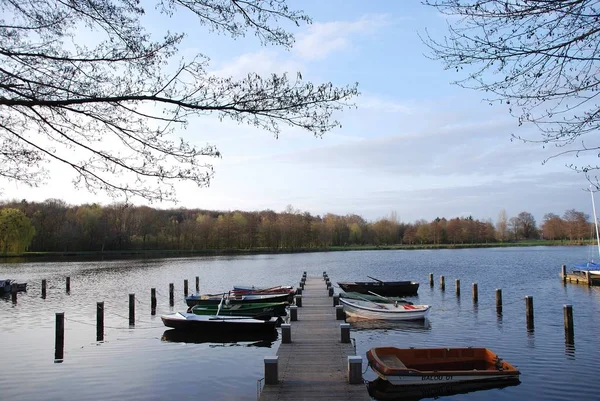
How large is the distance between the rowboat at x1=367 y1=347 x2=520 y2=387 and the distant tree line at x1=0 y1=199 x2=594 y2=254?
56428 mm

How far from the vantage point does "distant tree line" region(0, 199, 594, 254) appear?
277 feet

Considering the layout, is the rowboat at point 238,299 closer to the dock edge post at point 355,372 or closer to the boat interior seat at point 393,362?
the boat interior seat at point 393,362

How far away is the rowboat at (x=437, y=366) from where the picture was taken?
10703 mm

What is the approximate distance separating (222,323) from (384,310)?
21.6ft

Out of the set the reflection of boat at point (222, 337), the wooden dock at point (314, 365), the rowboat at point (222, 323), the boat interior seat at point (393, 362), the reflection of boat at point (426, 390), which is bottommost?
the reflection of boat at point (222, 337)

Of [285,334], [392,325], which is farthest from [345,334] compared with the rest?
[392,325]

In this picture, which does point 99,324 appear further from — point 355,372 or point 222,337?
point 355,372

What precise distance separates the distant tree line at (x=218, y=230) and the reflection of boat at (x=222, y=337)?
4751 cm

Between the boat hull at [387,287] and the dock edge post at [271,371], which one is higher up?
the dock edge post at [271,371]

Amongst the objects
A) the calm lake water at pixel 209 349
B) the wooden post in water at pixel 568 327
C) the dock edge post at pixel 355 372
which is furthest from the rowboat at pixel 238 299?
the dock edge post at pixel 355 372

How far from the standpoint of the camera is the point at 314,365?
35.8ft

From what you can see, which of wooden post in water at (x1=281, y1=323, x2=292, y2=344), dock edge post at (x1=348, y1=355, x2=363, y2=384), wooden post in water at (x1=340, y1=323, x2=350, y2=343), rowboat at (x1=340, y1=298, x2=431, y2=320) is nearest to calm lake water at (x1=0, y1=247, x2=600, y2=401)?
rowboat at (x1=340, y1=298, x2=431, y2=320)

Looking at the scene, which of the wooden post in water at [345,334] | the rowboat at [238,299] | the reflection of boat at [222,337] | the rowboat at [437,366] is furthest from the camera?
the rowboat at [238,299]

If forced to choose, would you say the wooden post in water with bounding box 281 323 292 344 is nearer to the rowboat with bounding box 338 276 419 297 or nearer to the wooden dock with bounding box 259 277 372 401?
the wooden dock with bounding box 259 277 372 401
